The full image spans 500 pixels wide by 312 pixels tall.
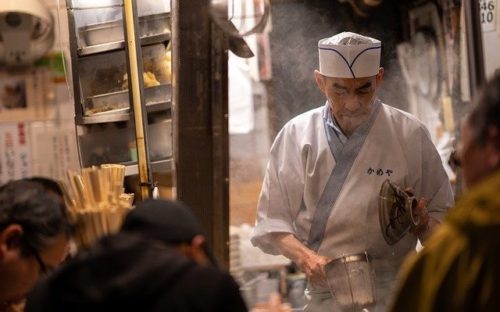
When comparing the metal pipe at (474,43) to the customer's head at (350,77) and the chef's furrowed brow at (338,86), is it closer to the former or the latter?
the customer's head at (350,77)

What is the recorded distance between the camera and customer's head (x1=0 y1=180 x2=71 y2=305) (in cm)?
320

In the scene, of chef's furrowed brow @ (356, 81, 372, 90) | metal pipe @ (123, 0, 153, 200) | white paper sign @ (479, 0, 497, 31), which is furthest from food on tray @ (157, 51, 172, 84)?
white paper sign @ (479, 0, 497, 31)

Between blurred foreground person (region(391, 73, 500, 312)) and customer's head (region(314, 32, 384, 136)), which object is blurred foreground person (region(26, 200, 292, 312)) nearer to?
blurred foreground person (region(391, 73, 500, 312))

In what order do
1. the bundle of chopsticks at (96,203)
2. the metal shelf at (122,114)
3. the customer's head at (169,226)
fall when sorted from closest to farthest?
the customer's head at (169,226) → the bundle of chopsticks at (96,203) → the metal shelf at (122,114)

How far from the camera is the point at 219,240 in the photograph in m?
4.38

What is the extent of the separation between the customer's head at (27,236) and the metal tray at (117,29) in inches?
57.2

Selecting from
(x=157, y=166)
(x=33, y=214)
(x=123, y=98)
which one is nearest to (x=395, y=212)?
(x=157, y=166)

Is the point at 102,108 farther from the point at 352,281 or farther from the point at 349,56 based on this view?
the point at 352,281

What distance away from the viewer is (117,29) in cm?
459

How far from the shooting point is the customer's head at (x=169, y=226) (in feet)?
8.59

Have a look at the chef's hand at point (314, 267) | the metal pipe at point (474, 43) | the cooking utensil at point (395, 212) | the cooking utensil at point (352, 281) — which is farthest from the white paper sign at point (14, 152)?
the metal pipe at point (474, 43)

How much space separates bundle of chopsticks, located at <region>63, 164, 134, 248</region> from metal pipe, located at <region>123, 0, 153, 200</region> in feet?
1.99

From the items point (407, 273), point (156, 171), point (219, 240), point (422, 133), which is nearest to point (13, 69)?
point (156, 171)

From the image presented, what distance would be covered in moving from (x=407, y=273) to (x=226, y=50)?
7.00ft
